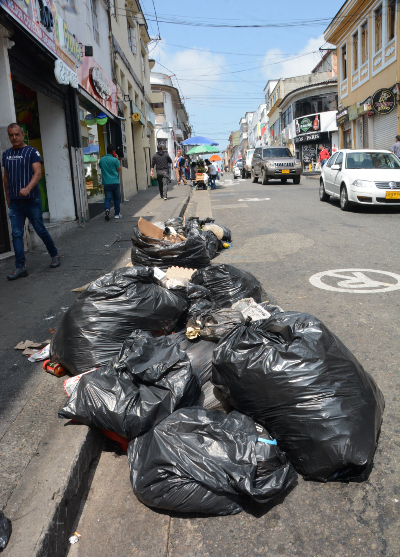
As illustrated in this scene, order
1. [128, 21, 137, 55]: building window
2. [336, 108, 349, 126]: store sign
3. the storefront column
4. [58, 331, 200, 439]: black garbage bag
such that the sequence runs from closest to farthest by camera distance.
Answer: [58, 331, 200, 439]: black garbage bag < the storefront column < [128, 21, 137, 55]: building window < [336, 108, 349, 126]: store sign

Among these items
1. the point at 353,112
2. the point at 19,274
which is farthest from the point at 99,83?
the point at 353,112

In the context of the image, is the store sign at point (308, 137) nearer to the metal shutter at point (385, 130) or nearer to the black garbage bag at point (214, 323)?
the metal shutter at point (385, 130)

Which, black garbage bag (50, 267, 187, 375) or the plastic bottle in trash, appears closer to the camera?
black garbage bag (50, 267, 187, 375)

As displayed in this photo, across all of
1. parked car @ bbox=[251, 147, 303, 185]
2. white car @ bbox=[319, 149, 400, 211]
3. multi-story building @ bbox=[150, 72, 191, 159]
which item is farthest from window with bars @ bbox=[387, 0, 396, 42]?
multi-story building @ bbox=[150, 72, 191, 159]

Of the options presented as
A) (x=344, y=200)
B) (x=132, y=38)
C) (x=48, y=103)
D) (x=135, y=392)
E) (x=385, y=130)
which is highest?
(x=132, y=38)

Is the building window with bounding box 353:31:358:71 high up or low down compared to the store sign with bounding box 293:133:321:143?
up

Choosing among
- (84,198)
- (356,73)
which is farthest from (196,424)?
(356,73)

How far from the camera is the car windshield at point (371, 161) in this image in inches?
424

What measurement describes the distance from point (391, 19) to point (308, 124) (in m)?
19.9

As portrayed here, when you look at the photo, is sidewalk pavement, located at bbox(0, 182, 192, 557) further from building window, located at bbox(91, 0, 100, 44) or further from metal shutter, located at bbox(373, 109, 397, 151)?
metal shutter, located at bbox(373, 109, 397, 151)

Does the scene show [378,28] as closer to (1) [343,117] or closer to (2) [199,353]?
(1) [343,117]

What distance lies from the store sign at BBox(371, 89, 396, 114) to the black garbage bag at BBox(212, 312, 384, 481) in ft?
64.6

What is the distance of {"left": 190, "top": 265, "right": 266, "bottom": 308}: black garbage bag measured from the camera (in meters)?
3.89

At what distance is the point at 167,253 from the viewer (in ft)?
16.5
